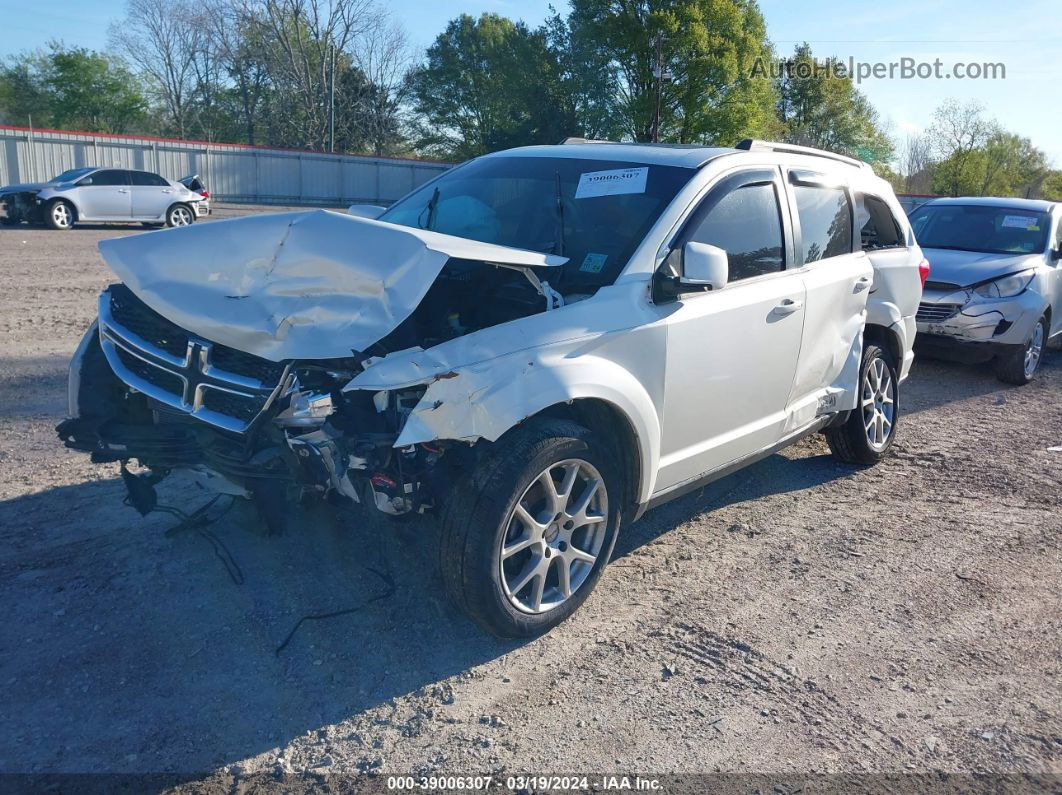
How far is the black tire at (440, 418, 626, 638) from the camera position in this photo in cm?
331

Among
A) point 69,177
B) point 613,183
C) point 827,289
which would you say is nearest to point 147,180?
point 69,177

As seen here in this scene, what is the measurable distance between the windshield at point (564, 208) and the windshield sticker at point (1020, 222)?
7328 mm

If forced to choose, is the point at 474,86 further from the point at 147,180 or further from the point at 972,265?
the point at 972,265

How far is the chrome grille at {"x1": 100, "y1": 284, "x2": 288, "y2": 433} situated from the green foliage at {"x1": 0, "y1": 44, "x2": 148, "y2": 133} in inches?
2355

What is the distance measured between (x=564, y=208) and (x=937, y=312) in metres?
6.10

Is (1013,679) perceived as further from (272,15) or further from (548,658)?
(272,15)

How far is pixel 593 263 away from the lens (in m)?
4.12

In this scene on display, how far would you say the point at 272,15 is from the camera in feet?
182

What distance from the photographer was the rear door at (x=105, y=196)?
804 inches

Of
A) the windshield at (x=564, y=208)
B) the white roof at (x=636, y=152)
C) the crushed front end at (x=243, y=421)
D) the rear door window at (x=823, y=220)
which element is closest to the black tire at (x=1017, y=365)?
the rear door window at (x=823, y=220)

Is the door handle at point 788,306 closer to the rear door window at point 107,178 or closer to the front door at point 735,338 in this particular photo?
the front door at point 735,338

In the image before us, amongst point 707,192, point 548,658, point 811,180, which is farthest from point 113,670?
point 811,180

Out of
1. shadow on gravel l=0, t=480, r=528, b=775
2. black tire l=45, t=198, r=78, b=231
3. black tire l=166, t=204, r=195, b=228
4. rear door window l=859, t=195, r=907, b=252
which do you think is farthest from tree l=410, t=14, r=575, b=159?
shadow on gravel l=0, t=480, r=528, b=775

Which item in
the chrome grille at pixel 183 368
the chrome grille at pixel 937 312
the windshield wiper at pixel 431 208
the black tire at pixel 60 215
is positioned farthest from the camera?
the black tire at pixel 60 215
